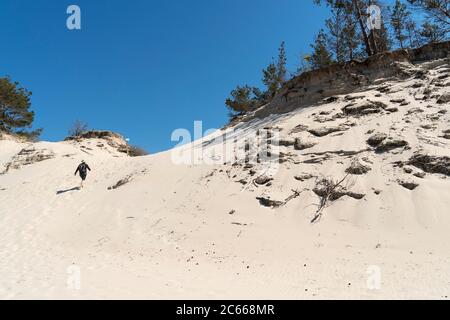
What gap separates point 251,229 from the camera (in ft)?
30.5

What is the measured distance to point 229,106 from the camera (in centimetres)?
3164

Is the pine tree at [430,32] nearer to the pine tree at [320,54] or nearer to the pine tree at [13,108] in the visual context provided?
the pine tree at [320,54]

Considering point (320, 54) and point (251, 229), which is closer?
point (251, 229)

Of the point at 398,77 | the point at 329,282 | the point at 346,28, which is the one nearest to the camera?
the point at 329,282

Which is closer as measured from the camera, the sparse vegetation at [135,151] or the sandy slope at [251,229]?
the sandy slope at [251,229]

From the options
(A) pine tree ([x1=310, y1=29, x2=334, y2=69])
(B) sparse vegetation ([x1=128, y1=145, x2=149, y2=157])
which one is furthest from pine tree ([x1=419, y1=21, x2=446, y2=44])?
(B) sparse vegetation ([x1=128, y1=145, x2=149, y2=157])

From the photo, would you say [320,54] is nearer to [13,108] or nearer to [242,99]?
[242,99]

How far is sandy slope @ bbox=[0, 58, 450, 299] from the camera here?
20.1 ft

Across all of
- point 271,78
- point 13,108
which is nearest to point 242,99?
point 271,78

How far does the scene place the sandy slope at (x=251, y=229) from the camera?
6125 millimetres

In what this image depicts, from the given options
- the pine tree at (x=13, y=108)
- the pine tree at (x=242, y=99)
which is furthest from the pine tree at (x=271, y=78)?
the pine tree at (x=13, y=108)
